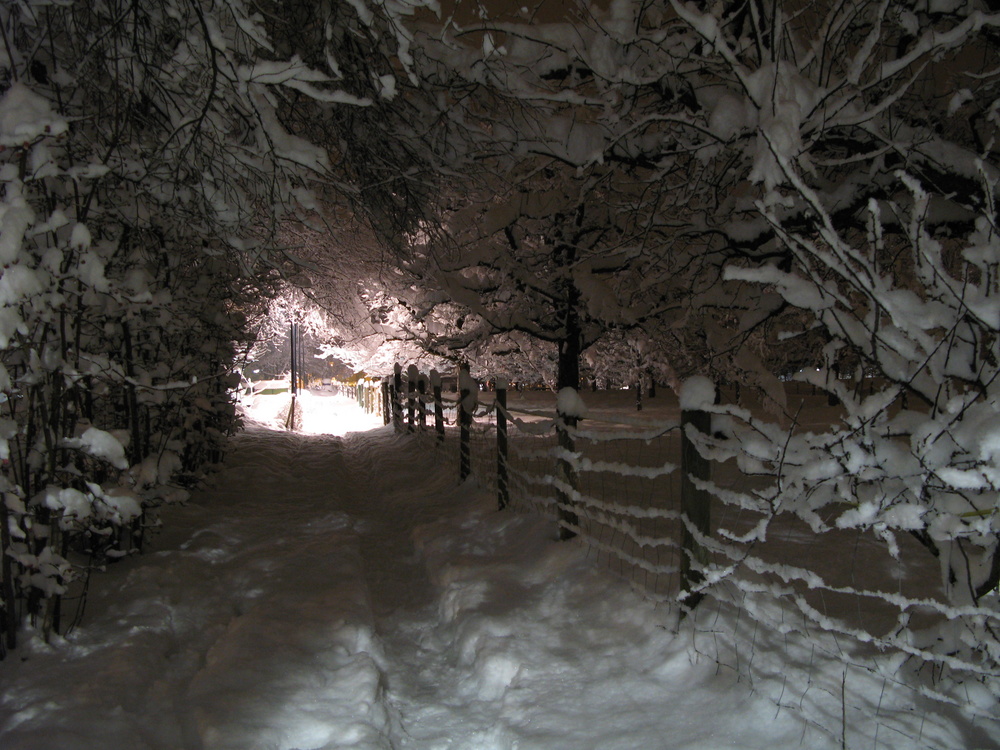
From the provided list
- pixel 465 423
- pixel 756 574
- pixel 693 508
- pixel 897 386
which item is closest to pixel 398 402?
pixel 465 423

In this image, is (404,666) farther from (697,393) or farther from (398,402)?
(398,402)

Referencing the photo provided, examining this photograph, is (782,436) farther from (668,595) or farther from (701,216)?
(701,216)

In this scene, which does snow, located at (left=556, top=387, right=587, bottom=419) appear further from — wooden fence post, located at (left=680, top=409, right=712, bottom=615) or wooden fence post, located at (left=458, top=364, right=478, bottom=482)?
wooden fence post, located at (left=458, top=364, right=478, bottom=482)

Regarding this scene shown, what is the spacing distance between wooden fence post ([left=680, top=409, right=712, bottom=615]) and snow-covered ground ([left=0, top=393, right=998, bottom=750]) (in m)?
0.18

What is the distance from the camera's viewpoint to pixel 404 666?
334 centimetres

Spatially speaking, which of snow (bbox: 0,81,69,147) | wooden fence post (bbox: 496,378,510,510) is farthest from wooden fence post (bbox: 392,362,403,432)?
snow (bbox: 0,81,69,147)

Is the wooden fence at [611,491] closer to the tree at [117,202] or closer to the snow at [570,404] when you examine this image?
the snow at [570,404]

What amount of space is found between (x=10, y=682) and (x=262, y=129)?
2930 millimetres

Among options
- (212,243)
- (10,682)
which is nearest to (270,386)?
(212,243)

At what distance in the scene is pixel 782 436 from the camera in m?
2.45

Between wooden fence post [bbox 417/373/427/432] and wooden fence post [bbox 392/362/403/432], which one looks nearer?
wooden fence post [bbox 417/373/427/432]

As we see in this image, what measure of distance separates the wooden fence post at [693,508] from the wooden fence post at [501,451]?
260 cm

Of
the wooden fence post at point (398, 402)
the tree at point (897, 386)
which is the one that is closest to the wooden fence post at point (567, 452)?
the tree at point (897, 386)

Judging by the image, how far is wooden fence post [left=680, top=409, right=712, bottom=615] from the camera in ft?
9.95
